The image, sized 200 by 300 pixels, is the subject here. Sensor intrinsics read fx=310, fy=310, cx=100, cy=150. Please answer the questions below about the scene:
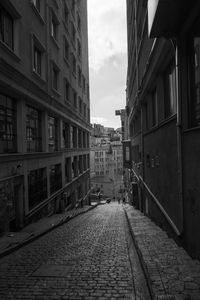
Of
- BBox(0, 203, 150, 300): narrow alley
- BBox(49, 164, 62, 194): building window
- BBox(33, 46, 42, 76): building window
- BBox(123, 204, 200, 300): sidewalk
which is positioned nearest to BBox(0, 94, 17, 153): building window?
BBox(33, 46, 42, 76): building window

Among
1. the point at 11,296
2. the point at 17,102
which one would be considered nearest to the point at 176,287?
the point at 11,296

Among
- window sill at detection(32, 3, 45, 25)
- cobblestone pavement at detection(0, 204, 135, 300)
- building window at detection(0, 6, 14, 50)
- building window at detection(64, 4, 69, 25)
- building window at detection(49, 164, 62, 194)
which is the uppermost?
building window at detection(64, 4, 69, 25)

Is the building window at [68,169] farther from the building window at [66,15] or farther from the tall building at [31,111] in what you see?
the building window at [66,15]

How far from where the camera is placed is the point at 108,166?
12581cm

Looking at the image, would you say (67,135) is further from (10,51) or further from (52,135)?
(10,51)

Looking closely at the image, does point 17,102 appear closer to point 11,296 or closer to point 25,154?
point 25,154

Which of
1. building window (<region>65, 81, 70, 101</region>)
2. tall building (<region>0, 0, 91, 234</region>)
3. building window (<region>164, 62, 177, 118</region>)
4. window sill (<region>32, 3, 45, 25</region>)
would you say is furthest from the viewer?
building window (<region>65, 81, 70, 101</region>)

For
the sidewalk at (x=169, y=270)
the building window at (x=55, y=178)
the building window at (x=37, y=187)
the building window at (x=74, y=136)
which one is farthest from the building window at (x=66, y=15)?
the sidewalk at (x=169, y=270)

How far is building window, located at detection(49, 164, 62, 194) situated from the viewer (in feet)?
65.9

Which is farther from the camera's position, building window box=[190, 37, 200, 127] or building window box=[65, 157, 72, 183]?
building window box=[65, 157, 72, 183]

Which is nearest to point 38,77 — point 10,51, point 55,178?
point 10,51

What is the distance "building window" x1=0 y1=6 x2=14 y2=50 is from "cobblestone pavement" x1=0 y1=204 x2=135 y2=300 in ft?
27.0

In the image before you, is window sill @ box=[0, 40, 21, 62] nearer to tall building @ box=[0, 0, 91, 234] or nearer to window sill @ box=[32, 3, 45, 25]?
tall building @ box=[0, 0, 91, 234]

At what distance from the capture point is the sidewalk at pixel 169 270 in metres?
Result: 4.59
